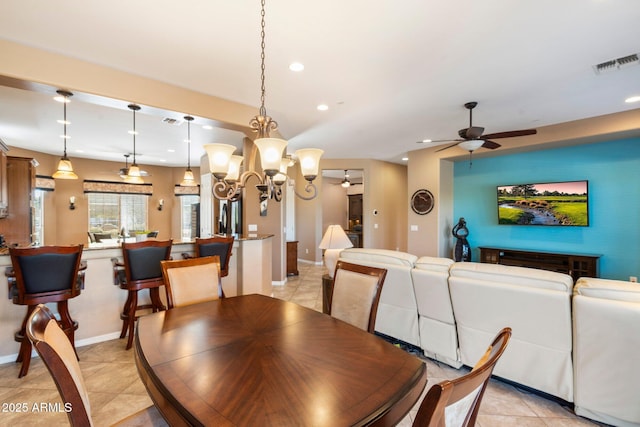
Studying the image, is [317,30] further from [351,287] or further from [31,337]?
[31,337]

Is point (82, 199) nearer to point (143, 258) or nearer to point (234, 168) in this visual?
point (143, 258)

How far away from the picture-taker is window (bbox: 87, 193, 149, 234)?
795 centimetres

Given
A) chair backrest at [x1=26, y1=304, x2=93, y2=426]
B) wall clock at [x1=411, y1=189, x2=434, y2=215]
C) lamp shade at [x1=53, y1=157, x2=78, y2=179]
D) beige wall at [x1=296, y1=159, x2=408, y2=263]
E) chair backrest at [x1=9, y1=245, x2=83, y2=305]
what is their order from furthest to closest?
beige wall at [x1=296, y1=159, x2=408, y2=263] → wall clock at [x1=411, y1=189, x2=434, y2=215] → lamp shade at [x1=53, y1=157, x2=78, y2=179] → chair backrest at [x1=9, y1=245, x2=83, y2=305] → chair backrest at [x1=26, y1=304, x2=93, y2=426]

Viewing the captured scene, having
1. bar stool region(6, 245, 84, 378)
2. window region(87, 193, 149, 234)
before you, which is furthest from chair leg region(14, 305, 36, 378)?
window region(87, 193, 149, 234)

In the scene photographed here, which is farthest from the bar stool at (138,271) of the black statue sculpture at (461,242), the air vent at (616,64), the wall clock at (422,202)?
the black statue sculpture at (461,242)

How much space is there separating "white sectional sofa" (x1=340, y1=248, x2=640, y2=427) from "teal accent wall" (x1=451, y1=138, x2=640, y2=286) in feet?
12.8

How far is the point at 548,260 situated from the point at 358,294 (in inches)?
189

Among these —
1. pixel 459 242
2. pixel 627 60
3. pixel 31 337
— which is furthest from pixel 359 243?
pixel 31 337

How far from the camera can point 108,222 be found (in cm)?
818

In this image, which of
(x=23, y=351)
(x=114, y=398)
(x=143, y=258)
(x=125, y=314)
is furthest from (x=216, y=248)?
(x=23, y=351)

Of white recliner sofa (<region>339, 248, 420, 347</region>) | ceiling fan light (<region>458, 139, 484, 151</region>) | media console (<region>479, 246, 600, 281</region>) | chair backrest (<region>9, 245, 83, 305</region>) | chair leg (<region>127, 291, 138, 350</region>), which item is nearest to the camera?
chair backrest (<region>9, 245, 83, 305</region>)

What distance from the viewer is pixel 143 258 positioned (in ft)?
9.02

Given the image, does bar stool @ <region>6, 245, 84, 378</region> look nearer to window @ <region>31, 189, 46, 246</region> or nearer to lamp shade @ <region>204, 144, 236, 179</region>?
lamp shade @ <region>204, 144, 236, 179</region>

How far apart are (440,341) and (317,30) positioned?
109 inches
